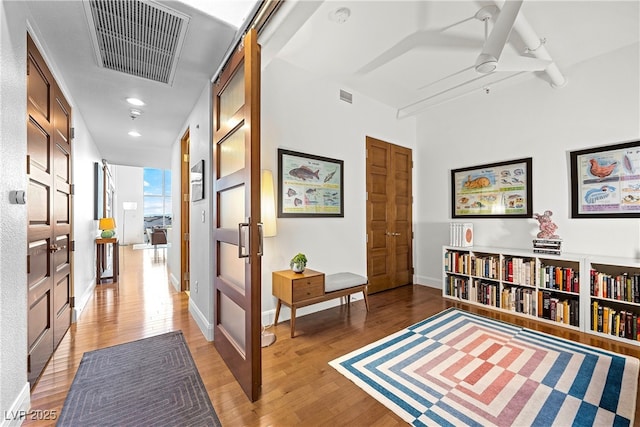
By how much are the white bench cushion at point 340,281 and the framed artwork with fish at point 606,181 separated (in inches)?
103

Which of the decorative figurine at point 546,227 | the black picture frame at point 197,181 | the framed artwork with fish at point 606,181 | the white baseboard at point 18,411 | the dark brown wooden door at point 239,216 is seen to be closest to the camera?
the white baseboard at point 18,411

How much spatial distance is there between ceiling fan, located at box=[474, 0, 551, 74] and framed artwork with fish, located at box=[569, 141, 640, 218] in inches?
56.9

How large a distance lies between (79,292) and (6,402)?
233 cm

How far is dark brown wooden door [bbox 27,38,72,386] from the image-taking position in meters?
1.88

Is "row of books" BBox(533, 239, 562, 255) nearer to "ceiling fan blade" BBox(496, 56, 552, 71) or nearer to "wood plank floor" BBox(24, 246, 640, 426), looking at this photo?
"wood plank floor" BBox(24, 246, 640, 426)

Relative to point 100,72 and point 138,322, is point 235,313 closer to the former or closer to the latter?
point 138,322

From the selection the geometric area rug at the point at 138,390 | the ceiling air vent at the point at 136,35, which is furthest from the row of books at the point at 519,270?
the ceiling air vent at the point at 136,35

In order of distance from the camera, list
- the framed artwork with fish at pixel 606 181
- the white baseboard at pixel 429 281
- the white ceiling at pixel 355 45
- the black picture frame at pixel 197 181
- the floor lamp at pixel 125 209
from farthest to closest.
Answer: the floor lamp at pixel 125 209 < the white baseboard at pixel 429 281 < the black picture frame at pixel 197 181 < the framed artwork with fish at pixel 606 181 < the white ceiling at pixel 355 45

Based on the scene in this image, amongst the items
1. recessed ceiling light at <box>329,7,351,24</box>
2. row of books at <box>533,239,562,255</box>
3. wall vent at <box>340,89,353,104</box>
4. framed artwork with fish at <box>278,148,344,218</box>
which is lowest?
row of books at <box>533,239,562,255</box>

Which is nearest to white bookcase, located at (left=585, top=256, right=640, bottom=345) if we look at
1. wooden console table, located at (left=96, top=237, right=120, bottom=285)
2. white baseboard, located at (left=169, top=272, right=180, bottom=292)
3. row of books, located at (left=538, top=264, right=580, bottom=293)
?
row of books, located at (left=538, top=264, right=580, bottom=293)

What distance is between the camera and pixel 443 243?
4.34m

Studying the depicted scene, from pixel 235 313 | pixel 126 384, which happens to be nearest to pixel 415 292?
pixel 235 313

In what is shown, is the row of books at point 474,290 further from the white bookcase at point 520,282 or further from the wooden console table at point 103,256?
the wooden console table at point 103,256

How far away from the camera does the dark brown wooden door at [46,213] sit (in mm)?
1885
